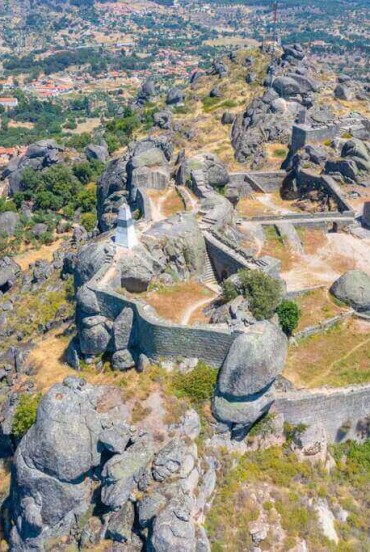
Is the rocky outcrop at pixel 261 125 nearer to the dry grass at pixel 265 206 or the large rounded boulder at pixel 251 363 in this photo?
the dry grass at pixel 265 206

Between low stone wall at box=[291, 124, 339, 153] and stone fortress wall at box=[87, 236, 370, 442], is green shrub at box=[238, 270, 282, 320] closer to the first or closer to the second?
stone fortress wall at box=[87, 236, 370, 442]

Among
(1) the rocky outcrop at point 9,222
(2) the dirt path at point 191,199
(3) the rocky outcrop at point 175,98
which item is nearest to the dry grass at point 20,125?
(3) the rocky outcrop at point 175,98

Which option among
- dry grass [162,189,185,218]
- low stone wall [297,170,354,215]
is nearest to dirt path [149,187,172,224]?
dry grass [162,189,185,218]

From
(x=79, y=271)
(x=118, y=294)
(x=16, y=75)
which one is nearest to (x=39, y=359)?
(x=79, y=271)

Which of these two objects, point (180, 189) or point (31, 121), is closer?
point (180, 189)

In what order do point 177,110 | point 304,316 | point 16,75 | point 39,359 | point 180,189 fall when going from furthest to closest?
point 16,75 → point 177,110 → point 180,189 → point 39,359 → point 304,316

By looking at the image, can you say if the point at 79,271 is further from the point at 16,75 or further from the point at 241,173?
the point at 16,75
